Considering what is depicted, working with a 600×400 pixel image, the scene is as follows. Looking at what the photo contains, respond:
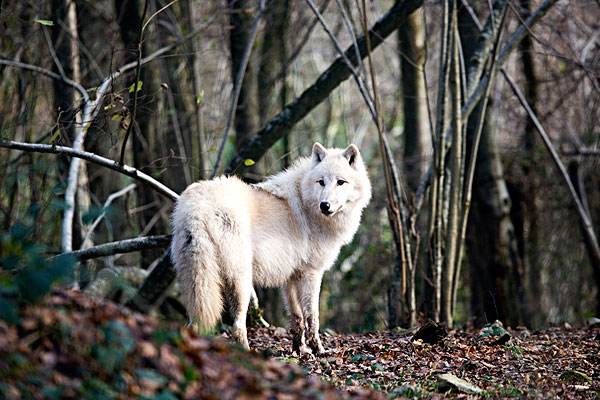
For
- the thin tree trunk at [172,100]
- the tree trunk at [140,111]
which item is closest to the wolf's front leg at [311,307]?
the tree trunk at [140,111]

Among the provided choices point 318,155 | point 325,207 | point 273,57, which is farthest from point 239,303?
point 273,57

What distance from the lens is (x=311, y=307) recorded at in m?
7.46

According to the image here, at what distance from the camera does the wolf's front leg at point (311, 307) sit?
730 centimetres

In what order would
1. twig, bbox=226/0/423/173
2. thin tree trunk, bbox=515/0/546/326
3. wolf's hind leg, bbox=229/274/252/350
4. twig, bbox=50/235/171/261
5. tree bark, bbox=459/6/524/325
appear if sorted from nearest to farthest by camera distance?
wolf's hind leg, bbox=229/274/252/350, twig, bbox=50/235/171/261, twig, bbox=226/0/423/173, tree bark, bbox=459/6/524/325, thin tree trunk, bbox=515/0/546/326

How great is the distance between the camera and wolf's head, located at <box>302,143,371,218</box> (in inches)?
293

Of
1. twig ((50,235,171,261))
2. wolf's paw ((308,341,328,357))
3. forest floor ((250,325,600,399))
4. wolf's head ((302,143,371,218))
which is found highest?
wolf's head ((302,143,371,218))

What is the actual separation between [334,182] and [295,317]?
1.38 metres

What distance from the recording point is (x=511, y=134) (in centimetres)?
1588

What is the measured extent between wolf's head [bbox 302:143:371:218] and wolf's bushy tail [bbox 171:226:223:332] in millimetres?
1481

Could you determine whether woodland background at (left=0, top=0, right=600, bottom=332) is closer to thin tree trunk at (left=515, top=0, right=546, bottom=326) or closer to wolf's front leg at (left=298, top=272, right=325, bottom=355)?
thin tree trunk at (left=515, top=0, right=546, bottom=326)

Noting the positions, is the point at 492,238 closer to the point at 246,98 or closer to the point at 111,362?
the point at 246,98

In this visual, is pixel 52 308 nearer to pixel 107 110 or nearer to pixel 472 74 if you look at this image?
pixel 107 110

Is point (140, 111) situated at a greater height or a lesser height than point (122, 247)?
greater

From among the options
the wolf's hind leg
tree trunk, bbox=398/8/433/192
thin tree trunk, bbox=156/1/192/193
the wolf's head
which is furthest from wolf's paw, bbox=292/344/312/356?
tree trunk, bbox=398/8/433/192
